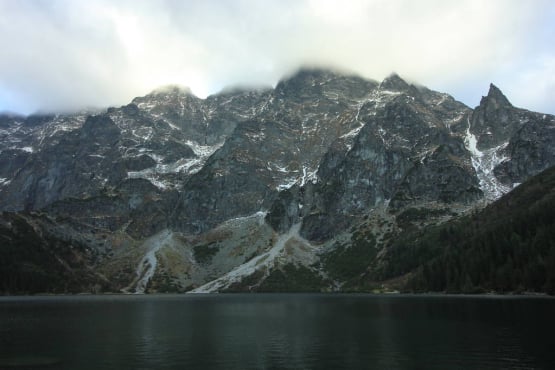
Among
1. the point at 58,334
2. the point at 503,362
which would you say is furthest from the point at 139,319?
the point at 503,362

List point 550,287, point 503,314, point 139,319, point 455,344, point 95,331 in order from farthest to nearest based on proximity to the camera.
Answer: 1. point 550,287
2. point 139,319
3. point 503,314
4. point 95,331
5. point 455,344

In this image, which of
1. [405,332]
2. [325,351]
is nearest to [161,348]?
[325,351]

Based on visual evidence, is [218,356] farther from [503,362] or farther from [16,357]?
[503,362]

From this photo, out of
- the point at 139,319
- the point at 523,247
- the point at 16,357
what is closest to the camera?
the point at 16,357

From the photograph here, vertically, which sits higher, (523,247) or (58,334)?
(523,247)

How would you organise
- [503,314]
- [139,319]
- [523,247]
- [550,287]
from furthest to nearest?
[523,247]
[550,287]
[139,319]
[503,314]

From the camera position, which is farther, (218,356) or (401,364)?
(218,356)

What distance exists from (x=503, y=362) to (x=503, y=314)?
59.0 metres

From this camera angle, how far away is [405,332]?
283 ft

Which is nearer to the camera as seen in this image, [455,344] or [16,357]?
[16,357]

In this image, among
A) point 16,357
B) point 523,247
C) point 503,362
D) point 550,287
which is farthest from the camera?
point 523,247

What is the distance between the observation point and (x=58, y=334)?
3561 inches

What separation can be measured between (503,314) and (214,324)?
Answer: 2534 inches

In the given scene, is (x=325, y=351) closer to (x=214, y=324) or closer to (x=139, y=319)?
(x=214, y=324)
